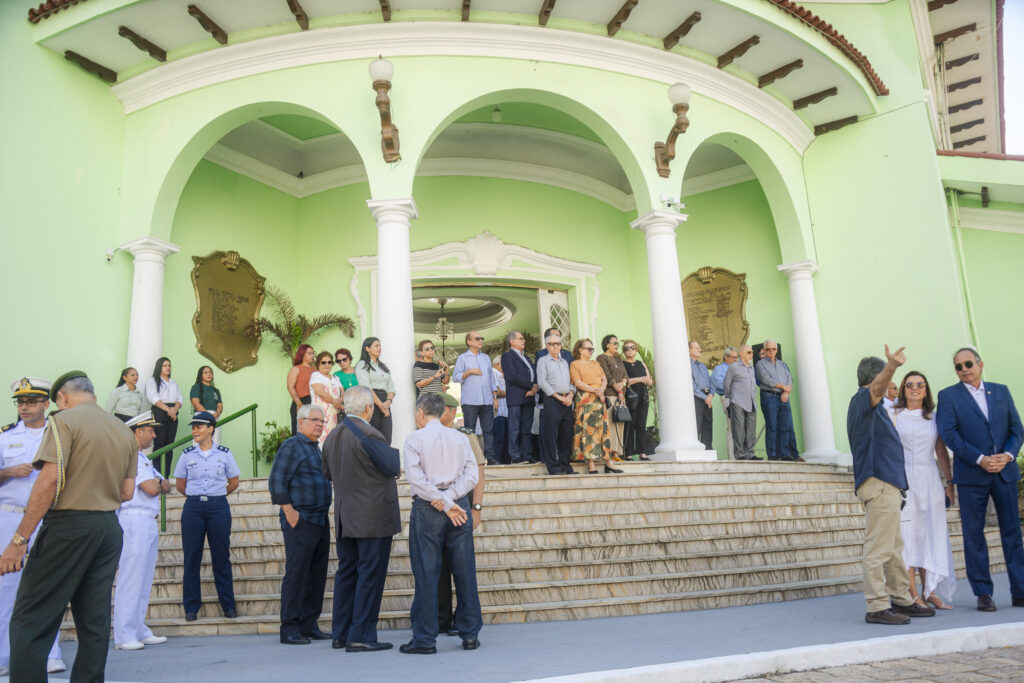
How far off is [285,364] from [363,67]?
4566 mm

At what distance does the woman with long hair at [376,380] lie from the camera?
Result: 26.0 feet

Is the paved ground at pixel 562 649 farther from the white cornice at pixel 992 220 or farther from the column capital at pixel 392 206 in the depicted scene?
the white cornice at pixel 992 220

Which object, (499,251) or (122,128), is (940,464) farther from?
(122,128)

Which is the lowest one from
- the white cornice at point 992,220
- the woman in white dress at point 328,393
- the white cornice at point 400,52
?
the woman in white dress at point 328,393

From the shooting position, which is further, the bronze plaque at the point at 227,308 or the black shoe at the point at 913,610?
the bronze plaque at the point at 227,308

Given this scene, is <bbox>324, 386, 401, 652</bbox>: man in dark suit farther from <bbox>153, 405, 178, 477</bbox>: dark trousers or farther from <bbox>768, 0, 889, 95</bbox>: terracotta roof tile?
<bbox>768, 0, 889, 95</bbox>: terracotta roof tile

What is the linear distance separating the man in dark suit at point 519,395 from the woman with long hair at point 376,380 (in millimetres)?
1318

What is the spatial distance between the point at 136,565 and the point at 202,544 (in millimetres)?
649

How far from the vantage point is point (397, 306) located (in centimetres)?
853

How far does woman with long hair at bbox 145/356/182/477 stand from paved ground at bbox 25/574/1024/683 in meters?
3.96

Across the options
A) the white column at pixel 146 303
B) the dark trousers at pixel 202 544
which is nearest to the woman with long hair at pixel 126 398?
the white column at pixel 146 303

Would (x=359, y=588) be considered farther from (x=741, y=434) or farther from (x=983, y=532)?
(x=741, y=434)

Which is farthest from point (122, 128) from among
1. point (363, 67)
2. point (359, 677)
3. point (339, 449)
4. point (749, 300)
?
point (749, 300)

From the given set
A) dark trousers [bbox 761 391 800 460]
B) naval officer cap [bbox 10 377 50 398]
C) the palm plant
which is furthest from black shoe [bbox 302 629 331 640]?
dark trousers [bbox 761 391 800 460]
